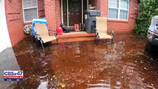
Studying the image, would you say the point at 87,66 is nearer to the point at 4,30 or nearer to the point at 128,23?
the point at 4,30

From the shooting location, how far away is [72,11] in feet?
48.7

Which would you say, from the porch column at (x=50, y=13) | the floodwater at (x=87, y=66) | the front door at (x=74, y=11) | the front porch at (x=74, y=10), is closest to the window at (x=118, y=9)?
the front porch at (x=74, y=10)

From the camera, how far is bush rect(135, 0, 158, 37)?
14.0 m

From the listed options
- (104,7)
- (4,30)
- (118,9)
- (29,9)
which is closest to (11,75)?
(4,30)

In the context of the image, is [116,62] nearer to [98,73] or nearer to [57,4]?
[98,73]

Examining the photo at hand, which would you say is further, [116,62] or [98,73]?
[116,62]

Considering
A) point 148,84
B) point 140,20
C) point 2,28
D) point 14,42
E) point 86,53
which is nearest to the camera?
point 148,84

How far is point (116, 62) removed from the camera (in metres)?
8.63

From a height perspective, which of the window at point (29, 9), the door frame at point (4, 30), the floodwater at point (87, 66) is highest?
the window at point (29, 9)

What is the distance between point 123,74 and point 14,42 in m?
5.46

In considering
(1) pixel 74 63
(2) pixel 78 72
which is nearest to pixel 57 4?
(1) pixel 74 63

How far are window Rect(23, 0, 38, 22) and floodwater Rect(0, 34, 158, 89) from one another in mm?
2330

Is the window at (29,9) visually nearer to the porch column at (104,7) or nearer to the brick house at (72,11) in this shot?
the brick house at (72,11)

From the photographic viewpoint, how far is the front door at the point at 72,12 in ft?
48.0
